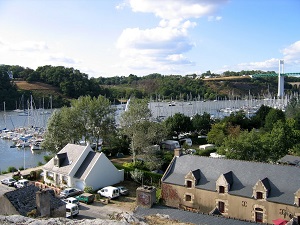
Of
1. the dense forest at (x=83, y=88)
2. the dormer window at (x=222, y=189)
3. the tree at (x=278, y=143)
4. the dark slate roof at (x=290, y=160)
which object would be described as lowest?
the dormer window at (x=222, y=189)

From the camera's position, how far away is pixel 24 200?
2102 cm

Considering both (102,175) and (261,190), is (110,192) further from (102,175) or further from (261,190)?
(261,190)

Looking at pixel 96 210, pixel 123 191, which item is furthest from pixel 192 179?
pixel 96 210

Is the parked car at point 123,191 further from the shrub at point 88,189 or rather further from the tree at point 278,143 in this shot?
the tree at point 278,143

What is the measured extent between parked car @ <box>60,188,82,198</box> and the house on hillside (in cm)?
810

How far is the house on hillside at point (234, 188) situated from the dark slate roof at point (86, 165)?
828cm

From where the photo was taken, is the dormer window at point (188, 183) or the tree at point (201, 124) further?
the tree at point (201, 124)

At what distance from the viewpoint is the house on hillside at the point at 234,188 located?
23438 millimetres

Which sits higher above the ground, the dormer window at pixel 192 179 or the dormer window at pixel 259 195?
the dormer window at pixel 192 179

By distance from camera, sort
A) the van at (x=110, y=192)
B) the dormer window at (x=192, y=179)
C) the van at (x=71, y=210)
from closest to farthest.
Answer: the van at (x=71, y=210), the dormer window at (x=192, y=179), the van at (x=110, y=192)

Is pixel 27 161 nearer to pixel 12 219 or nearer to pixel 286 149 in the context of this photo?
pixel 286 149

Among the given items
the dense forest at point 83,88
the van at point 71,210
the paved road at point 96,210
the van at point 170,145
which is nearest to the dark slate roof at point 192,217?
the paved road at point 96,210

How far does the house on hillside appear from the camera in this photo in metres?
23.4

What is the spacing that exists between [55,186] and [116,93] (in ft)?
415
